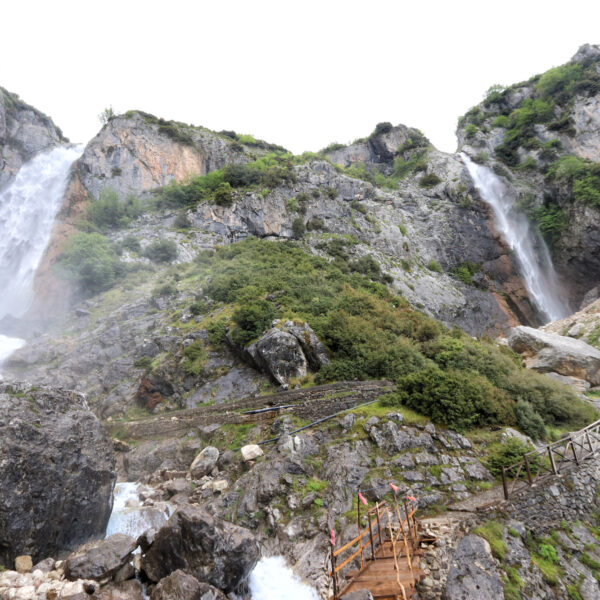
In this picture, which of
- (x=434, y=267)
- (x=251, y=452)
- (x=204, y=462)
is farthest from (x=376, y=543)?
(x=434, y=267)

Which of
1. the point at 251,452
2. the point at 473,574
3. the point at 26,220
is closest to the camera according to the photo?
the point at 473,574

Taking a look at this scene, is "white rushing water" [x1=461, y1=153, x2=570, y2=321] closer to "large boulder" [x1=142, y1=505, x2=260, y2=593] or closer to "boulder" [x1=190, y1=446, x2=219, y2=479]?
"boulder" [x1=190, y1=446, x2=219, y2=479]

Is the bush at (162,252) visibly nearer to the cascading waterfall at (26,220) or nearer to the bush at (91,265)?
the bush at (91,265)

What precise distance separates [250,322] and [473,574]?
1288cm

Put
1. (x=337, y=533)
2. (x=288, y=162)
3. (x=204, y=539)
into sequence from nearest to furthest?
(x=204, y=539) → (x=337, y=533) → (x=288, y=162)

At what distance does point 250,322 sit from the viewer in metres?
16.8

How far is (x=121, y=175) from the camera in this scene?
38.9 meters

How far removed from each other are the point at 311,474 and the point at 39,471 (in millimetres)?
6822

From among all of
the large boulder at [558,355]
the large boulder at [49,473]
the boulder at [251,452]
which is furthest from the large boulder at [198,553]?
the large boulder at [558,355]

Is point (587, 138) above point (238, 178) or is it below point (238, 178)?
below

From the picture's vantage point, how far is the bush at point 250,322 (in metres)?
16.3

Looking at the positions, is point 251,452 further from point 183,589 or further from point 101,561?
point 183,589

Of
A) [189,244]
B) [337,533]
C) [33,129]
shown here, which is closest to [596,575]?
[337,533]

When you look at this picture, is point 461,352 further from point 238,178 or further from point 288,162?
point 288,162
